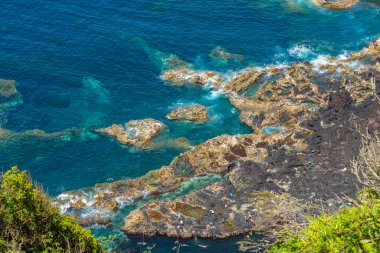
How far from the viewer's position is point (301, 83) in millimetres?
73125

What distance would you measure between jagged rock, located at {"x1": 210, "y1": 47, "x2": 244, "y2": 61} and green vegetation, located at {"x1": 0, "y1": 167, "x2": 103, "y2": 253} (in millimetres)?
52036

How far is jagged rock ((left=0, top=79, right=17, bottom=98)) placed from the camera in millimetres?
75062

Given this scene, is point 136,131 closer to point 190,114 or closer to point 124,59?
point 190,114

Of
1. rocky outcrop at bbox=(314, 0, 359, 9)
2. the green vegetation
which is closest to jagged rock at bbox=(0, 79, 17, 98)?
the green vegetation

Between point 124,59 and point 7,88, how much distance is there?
19090mm

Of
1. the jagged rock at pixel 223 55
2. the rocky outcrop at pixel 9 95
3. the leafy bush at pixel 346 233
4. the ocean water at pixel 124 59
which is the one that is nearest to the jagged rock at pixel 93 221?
the ocean water at pixel 124 59

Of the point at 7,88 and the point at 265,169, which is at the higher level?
the point at 265,169

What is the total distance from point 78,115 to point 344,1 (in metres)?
58.3

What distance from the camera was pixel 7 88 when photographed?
7606 centimetres

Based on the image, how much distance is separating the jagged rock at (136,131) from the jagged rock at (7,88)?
16858 mm

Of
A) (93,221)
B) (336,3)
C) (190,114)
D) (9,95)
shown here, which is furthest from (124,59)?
(336,3)

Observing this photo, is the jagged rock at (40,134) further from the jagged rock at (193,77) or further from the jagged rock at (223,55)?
the jagged rock at (223,55)

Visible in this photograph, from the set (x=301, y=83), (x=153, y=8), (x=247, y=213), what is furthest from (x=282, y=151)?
(x=153, y=8)

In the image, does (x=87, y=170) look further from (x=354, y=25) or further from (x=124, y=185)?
(x=354, y=25)
